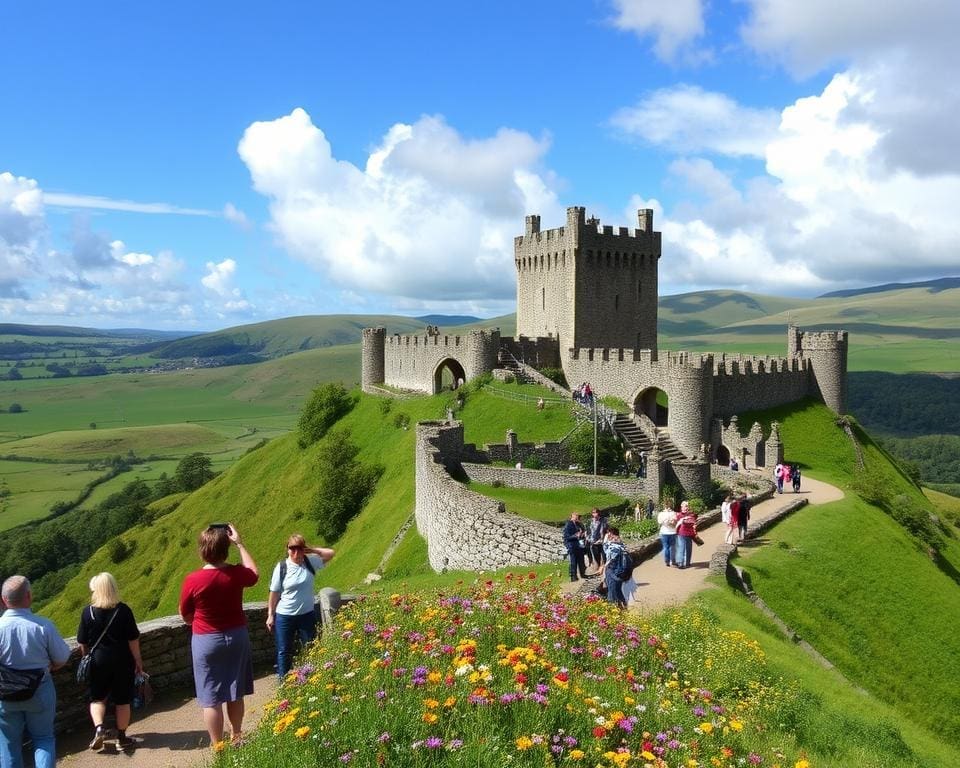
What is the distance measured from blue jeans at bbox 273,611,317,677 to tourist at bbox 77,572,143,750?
1890 mm

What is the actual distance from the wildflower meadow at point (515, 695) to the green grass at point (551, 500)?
15.8 meters

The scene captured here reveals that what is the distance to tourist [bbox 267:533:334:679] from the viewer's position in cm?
1066

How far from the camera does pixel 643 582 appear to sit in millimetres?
18375

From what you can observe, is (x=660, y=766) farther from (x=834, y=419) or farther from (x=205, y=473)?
(x=205, y=473)

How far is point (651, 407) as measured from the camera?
5031 centimetres

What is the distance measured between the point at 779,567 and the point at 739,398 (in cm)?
2601

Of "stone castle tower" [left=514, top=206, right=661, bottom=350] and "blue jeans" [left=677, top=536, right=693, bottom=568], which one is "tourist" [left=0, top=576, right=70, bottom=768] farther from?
"stone castle tower" [left=514, top=206, right=661, bottom=350]

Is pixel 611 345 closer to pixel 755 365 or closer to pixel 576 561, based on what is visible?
pixel 755 365

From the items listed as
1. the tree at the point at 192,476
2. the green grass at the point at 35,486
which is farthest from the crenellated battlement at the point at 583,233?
the green grass at the point at 35,486

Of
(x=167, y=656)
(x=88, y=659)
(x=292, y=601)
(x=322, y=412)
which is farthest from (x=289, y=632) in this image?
(x=322, y=412)

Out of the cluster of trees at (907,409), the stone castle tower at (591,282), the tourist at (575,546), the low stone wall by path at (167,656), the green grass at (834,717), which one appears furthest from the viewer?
the cluster of trees at (907,409)

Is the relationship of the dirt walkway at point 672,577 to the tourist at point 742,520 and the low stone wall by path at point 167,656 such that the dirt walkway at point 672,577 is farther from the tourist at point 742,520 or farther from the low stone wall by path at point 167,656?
the low stone wall by path at point 167,656

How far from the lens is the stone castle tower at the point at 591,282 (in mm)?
53062

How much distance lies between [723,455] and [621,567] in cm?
2968
